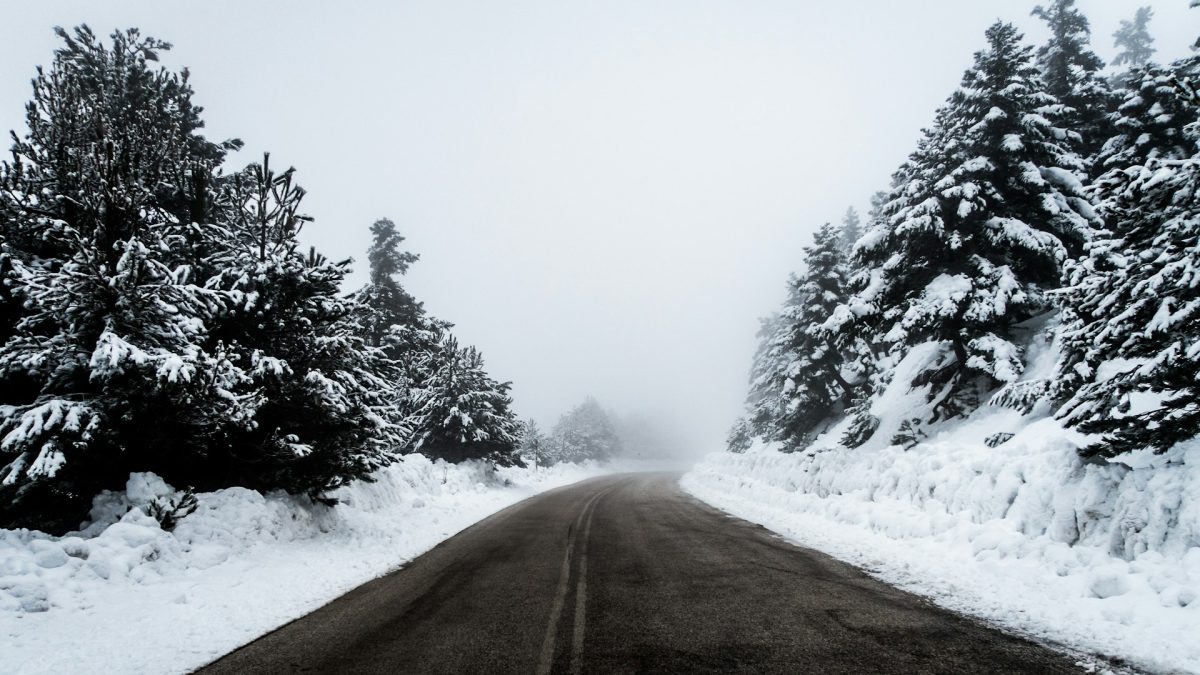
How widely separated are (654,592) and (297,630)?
399cm

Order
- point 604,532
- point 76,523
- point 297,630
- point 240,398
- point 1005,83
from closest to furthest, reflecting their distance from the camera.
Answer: point 297,630 < point 76,523 < point 240,398 < point 604,532 < point 1005,83

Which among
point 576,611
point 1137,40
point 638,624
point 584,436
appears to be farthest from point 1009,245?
point 584,436

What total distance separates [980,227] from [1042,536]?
35.6ft

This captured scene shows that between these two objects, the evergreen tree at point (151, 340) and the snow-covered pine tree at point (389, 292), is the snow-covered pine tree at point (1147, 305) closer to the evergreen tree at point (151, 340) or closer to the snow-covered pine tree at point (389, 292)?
the evergreen tree at point (151, 340)

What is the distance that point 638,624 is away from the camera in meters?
5.29

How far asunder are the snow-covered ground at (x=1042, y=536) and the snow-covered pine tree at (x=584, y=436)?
56433 millimetres

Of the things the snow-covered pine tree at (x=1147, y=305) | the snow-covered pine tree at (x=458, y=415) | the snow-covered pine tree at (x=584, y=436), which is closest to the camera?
the snow-covered pine tree at (x=1147, y=305)

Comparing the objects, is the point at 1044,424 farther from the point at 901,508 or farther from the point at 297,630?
the point at 297,630

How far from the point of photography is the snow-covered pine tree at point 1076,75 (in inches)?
780

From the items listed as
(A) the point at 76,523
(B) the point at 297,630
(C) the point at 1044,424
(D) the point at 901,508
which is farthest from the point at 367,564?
(C) the point at 1044,424

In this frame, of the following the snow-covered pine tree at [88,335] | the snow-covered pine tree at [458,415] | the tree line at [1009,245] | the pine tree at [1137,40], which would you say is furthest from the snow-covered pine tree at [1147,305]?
the pine tree at [1137,40]

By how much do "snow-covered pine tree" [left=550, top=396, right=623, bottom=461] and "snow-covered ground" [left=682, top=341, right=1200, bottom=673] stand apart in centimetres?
5643

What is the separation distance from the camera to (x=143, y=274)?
7.45 meters

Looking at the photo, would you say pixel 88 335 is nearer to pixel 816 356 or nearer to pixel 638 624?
pixel 638 624
